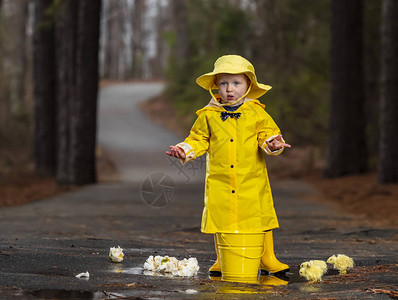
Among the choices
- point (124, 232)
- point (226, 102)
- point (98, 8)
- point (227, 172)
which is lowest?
point (124, 232)

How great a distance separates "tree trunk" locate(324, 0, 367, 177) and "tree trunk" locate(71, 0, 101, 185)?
6329mm

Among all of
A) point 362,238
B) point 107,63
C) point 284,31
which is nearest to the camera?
point 362,238

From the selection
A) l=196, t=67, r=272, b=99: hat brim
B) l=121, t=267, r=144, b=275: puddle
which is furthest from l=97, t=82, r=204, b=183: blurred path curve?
l=121, t=267, r=144, b=275: puddle

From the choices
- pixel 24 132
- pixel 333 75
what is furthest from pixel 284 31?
pixel 24 132

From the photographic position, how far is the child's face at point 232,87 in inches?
269

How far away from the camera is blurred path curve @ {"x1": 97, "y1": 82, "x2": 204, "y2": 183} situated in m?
26.1

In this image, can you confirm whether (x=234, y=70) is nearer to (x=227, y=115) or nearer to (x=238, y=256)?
(x=227, y=115)

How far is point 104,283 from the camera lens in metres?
6.00

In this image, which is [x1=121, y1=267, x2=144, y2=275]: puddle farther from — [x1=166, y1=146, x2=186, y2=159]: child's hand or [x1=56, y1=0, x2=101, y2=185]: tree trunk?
[x1=56, y1=0, x2=101, y2=185]: tree trunk

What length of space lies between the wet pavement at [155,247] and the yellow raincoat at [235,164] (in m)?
0.47

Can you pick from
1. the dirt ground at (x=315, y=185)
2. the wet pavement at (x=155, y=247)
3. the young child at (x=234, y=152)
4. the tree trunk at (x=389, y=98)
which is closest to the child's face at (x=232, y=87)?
the young child at (x=234, y=152)

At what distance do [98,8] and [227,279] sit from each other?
15.1 meters

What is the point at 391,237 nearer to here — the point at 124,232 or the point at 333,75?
the point at 124,232

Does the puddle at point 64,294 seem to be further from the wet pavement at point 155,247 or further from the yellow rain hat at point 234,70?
the yellow rain hat at point 234,70
